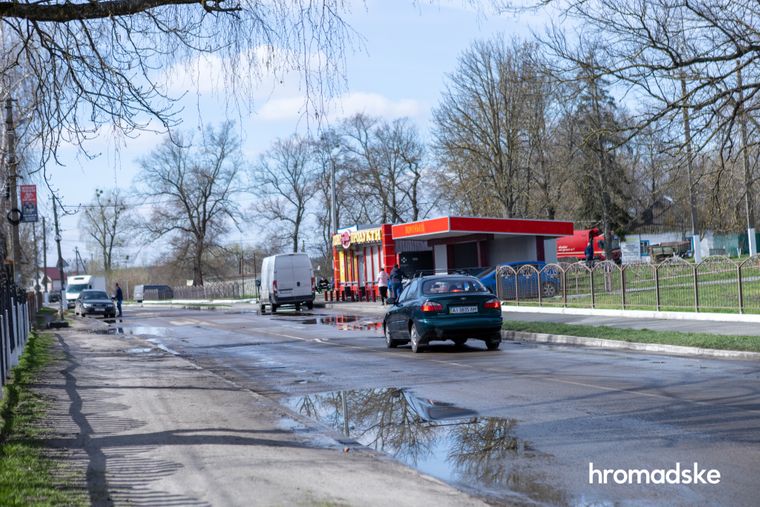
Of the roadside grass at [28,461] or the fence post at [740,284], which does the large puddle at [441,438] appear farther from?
the fence post at [740,284]

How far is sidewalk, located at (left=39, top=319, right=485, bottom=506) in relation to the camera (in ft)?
A: 20.5

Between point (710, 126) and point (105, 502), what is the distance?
1426 cm

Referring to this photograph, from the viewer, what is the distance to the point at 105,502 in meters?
6.12

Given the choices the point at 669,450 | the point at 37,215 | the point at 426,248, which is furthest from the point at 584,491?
the point at 426,248

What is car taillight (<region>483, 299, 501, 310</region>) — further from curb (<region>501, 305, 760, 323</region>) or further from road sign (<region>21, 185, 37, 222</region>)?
road sign (<region>21, 185, 37, 222</region>)

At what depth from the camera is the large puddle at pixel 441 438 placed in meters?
6.68

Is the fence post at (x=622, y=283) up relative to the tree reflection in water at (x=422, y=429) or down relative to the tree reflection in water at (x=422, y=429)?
up

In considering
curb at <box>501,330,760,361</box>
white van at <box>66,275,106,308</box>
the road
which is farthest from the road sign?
white van at <box>66,275,106,308</box>

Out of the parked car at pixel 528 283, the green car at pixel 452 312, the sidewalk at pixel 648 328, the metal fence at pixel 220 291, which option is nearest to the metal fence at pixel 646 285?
the parked car at pixel 528 283

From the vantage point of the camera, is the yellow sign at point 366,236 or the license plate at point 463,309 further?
the yellow sign at point 366,236

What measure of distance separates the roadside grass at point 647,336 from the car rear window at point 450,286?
10.8 feet

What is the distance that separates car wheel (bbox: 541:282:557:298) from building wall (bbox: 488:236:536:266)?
10.4 m

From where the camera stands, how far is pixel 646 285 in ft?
81.2

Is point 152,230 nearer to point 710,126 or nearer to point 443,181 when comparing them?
point 443,181
